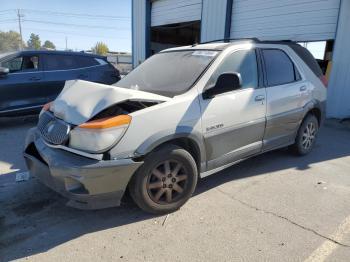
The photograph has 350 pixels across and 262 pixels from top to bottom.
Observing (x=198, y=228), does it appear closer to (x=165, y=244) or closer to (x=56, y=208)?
(x=165, y=244)

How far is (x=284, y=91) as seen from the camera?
4504mm

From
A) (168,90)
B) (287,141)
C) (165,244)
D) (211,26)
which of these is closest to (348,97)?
(287,141)

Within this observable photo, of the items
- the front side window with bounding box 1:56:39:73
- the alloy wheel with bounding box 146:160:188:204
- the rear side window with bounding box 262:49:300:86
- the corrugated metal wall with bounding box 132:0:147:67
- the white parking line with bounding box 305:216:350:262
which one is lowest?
the white parking line with bounding box 305:216:350:262

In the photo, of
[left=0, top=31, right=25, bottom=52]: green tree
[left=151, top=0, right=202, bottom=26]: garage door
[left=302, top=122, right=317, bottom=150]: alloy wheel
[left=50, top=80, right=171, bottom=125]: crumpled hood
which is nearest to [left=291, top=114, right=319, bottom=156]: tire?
[left=302, top=122, right=317, bottom=150]: alloy wheel

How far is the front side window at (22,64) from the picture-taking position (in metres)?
7.15

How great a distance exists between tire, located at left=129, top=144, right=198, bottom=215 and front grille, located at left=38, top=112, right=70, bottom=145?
790mm

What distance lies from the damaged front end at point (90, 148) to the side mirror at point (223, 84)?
56 centimetres

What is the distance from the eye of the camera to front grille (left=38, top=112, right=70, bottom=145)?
3107 mm

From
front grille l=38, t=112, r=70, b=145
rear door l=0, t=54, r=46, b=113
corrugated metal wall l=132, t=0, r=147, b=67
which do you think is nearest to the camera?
front grille l=38, t=112, r=70, b=145

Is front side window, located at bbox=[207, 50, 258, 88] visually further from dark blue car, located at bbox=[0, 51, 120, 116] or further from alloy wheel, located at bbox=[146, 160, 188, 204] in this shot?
dark blue car, located at bbox=[0, 51, 120, 116]

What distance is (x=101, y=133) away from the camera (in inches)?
113

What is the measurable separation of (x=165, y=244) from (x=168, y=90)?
64.7 inches

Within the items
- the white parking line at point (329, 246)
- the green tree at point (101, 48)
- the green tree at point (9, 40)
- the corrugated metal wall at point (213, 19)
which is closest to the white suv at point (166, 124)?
the white parking line at point (329, 246)

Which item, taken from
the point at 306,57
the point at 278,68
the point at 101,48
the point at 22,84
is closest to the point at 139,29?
the point at 22,84
